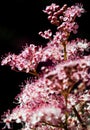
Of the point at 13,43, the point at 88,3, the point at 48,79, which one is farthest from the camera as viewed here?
the point at 88,3

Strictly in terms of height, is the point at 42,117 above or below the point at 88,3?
below

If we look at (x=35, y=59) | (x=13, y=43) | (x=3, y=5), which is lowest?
(x=35, y=59)

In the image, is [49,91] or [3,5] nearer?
[49,91]

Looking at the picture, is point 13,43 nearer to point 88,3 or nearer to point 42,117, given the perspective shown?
point 88,3

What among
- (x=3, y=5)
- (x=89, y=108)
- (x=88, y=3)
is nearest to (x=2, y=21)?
(x=3, y=5)

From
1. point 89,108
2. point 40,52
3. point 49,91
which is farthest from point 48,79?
point 89,108

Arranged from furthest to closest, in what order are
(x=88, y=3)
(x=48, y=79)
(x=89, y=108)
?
(x=88, y=3) < (x=89, y=108) < (x=48, y=79)
